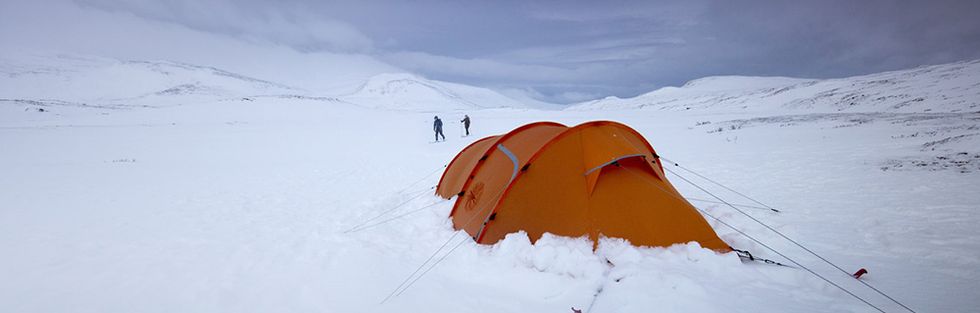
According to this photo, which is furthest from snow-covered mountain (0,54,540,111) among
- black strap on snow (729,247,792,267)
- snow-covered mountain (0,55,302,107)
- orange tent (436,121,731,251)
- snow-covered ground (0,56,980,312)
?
black strap on snow (729,247,792,267)

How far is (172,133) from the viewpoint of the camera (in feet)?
76.7

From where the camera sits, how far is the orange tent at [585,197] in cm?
443

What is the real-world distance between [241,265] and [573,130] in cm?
464

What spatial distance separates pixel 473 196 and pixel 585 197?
178cm

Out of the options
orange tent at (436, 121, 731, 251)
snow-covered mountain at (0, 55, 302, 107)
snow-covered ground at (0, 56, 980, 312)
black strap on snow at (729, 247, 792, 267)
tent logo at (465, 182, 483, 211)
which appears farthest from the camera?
snow-covered mountain at (0, 55, 302, 107)

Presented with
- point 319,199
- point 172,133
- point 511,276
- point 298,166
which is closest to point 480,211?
point 511,276

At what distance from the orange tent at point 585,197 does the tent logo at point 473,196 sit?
0.03 m

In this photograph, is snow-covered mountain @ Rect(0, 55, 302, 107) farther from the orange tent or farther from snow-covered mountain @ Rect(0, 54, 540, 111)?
the orange tent

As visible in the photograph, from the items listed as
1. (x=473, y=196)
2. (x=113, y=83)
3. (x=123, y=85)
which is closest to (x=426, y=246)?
(x=473, y=196)

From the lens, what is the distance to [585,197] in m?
4.61

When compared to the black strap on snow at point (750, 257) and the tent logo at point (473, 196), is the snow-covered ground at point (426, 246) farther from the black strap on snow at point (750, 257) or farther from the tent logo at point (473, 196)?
the tent logo at point (473, 196)

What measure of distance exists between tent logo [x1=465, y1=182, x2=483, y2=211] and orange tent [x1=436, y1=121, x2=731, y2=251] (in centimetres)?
3

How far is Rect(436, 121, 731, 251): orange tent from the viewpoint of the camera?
4434mm

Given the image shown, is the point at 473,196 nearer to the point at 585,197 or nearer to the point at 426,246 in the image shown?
the point at 426,246
